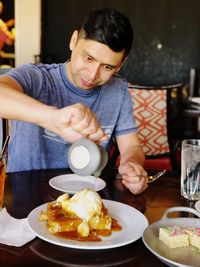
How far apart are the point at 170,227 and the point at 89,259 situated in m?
0.24

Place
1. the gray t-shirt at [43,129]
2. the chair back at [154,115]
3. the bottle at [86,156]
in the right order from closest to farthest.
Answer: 1. the bottle at [86,156]
2. the gray t-shirt at [43,129]
3. the chair back at [154,115]

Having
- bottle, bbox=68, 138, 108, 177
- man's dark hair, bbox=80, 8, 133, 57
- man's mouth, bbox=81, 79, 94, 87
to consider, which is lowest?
bottle, bbox=68, 138, 108, 177

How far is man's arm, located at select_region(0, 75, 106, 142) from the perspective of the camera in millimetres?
1006

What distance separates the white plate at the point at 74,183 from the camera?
4.46ft

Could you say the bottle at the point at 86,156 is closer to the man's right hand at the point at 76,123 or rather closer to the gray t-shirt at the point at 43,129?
the man's right hand at the point at 76,123

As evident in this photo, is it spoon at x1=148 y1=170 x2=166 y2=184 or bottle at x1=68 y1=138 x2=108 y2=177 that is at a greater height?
bottle at x1=68 y1=138 x2=108 y2=177

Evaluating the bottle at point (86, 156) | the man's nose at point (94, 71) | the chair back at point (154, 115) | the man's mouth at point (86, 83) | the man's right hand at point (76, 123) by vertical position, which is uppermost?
the man's nose at point (94, 71)

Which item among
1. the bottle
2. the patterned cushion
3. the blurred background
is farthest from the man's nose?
the blurred background

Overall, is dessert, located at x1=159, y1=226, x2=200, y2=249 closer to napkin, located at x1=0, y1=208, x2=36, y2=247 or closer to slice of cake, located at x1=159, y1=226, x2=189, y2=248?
slice of cake, located at x1=159, y1=226, x2=189, y2=248

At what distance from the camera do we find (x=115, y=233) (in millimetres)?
1020

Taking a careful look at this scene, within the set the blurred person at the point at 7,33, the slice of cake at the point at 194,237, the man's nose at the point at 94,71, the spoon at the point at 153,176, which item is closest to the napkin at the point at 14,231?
the slice of cake at the point at 194,237

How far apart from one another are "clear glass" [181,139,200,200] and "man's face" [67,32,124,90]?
1.51ft

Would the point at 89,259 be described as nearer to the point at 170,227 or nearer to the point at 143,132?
the point at 170,227

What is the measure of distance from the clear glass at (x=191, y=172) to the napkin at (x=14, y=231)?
0.60m
